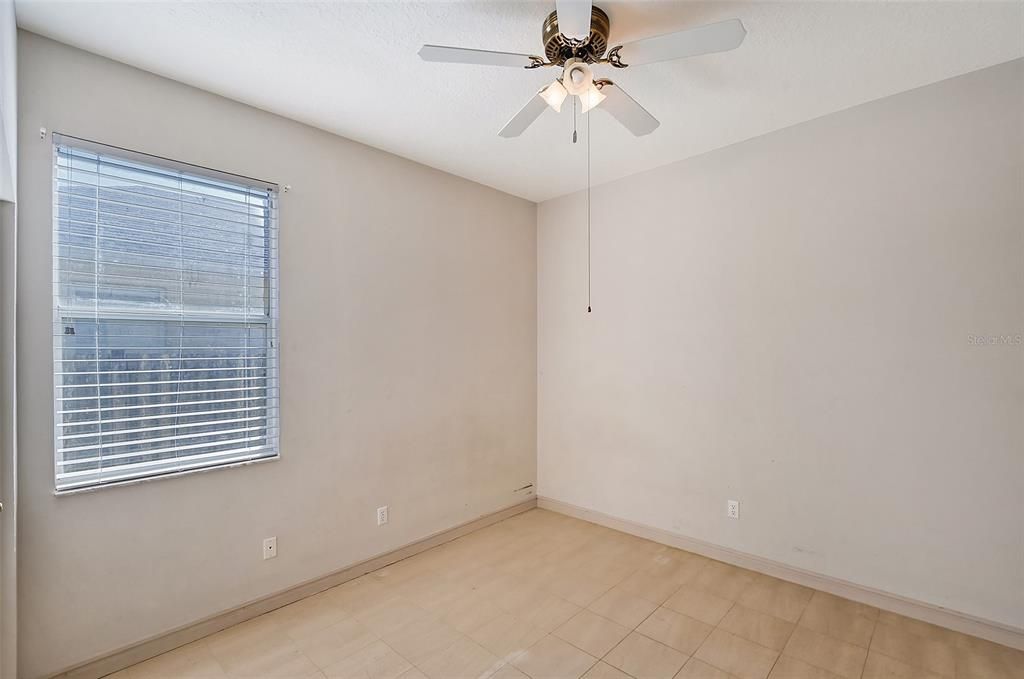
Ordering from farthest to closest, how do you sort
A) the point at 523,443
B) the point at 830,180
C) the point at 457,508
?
1. the point at 523,443
2. the point at 457,508
3. the point at 830,180

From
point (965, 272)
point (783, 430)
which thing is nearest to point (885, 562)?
point (783, 430)

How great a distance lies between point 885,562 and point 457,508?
2.57 metres

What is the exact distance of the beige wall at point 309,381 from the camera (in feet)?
6.31

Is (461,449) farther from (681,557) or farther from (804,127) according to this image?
(804,127)

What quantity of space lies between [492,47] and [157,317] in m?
1.93

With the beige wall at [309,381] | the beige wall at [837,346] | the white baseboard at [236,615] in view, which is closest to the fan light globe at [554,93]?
the beige wall at [309,381]

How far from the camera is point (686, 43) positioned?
65.0 inches

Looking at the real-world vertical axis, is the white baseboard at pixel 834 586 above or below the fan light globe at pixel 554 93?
below

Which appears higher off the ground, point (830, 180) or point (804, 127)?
point (804, 127)

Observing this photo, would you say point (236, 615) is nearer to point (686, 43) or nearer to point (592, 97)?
point (592, 97)

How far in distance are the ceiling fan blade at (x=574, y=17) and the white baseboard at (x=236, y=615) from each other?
294cm

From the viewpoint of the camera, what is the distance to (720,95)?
2.44 meters

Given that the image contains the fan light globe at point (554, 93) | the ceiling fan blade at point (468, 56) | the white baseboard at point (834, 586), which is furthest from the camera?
the white baseboard at point (834, 586)

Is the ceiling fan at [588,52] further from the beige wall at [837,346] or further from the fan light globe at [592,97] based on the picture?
the beige wall at [837,346]
